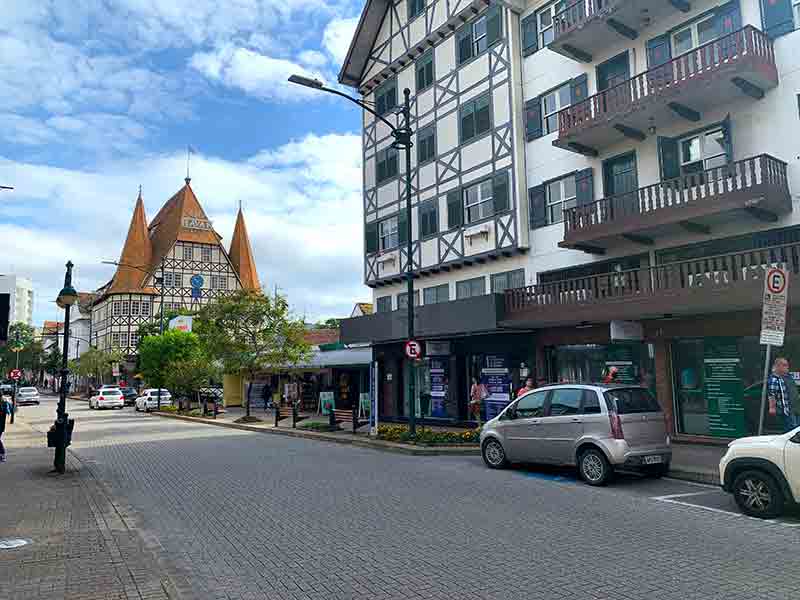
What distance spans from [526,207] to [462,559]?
1713cm

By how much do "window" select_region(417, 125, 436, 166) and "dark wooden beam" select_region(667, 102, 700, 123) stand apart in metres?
10.9

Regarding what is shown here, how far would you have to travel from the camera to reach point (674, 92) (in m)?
16.3

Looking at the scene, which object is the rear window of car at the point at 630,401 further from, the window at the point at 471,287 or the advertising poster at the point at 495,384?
the window at the point at 471,287

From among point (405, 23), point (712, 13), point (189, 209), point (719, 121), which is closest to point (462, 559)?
point (719, 121)

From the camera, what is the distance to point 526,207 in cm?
2211

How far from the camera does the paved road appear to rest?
5664mm

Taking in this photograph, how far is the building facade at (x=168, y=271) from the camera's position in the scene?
71188mm

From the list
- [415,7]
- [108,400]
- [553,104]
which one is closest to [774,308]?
[553,104]

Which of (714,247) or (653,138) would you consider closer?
(714,247)

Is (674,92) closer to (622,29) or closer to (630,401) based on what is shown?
(622,29)

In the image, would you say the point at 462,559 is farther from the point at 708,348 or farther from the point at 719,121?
the point at 719,121

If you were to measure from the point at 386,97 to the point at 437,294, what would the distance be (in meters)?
10.0

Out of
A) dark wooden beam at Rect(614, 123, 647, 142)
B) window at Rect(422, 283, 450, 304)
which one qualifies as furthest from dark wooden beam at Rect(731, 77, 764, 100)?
window at Rect(422, 283, 450, 304)

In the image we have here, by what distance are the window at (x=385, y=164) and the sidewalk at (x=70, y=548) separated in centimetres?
1944
